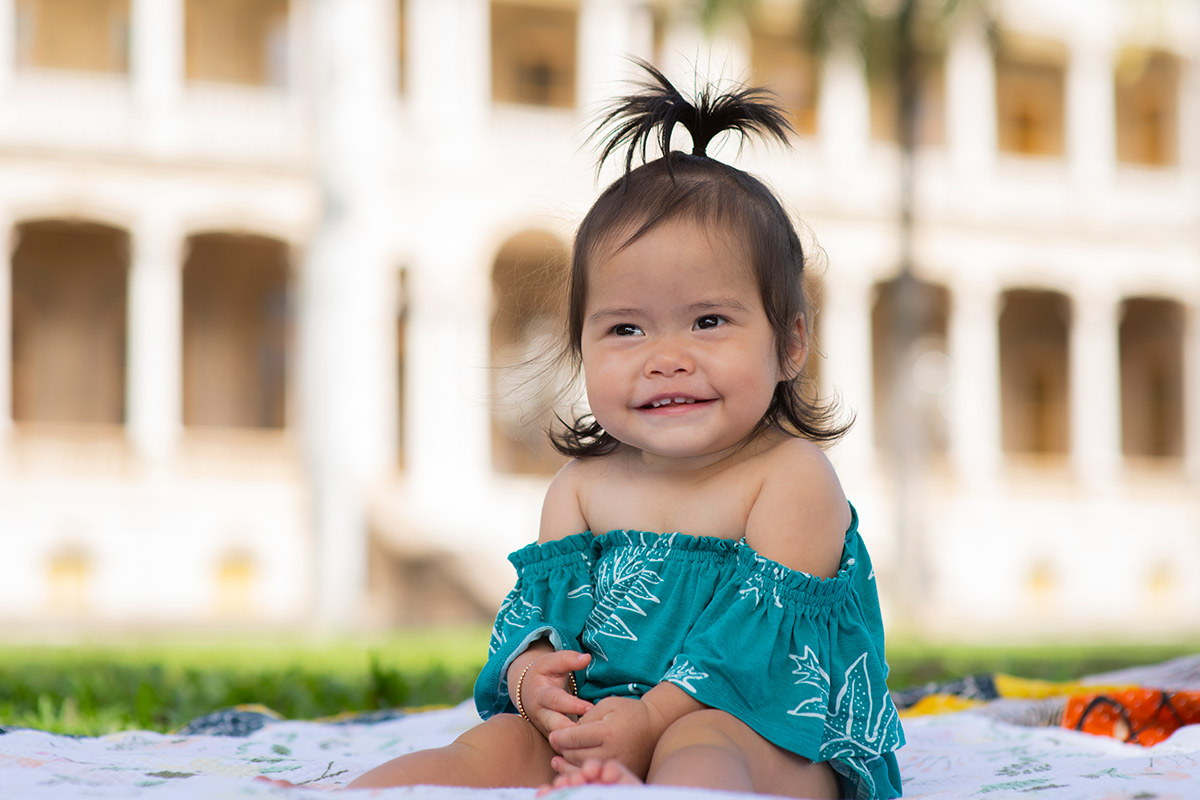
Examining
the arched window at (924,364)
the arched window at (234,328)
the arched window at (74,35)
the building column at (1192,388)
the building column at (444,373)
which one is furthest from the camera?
the arched window at (924,364)

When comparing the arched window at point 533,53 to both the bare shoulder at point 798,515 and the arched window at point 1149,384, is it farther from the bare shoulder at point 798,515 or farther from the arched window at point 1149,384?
the bare shoulder at point 798,515

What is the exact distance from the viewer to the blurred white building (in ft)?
58.3

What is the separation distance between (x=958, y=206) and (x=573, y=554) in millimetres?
21582

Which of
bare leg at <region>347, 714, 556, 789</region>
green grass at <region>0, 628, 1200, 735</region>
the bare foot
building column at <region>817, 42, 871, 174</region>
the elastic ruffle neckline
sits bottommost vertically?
green grass at <region>0, 628, 1200, 735</region>

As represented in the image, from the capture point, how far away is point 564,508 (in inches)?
96.9

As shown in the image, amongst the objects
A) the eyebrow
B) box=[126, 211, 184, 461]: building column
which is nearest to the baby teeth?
the eyebrow

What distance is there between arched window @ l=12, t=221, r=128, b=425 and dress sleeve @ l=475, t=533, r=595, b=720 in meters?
18.9

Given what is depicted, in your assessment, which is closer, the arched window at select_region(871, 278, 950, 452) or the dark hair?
the dark hair

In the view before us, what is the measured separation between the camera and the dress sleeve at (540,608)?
2.28m

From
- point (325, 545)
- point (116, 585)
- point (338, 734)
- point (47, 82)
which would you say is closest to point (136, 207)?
point (47, 82)

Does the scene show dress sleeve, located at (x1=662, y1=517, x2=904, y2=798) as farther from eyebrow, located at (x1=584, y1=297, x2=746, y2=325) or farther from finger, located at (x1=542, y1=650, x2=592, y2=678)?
eyebrow, located at (x1=584, y1=297, x2=746, y2=325)

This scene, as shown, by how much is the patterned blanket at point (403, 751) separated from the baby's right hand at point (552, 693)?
26 centimetres

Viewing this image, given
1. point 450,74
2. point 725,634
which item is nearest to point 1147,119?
point 450,74

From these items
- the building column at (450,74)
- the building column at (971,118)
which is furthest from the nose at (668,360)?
the building column at (971,118)
